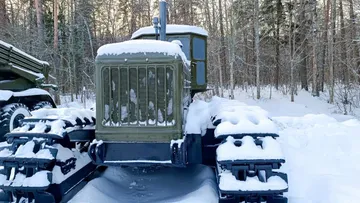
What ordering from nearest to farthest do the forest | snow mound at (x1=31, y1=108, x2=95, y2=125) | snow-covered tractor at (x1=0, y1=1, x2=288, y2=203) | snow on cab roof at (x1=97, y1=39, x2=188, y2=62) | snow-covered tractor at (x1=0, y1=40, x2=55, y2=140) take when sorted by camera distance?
snow-covered tractor at (x1=0, y1=1, x2=288, y2=203) < snow on cab roof at (x1=97, y1=39, x2=188, y2=62) < snow mound at (x1=31, y1=108, x2=95, y2=125) < snow-covered tractor at (x1=0, y1=40, x2=55, y2=140) < the forest

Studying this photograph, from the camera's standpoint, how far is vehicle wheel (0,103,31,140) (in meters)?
6.56

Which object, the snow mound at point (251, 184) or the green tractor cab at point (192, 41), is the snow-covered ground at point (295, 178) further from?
the green tractor cab at point (192, 41)

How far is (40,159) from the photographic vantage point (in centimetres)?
315

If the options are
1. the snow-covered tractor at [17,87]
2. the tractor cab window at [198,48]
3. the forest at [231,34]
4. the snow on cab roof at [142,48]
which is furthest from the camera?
the forest at [231,34]

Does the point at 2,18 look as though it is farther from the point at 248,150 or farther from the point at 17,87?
the point at 248,150

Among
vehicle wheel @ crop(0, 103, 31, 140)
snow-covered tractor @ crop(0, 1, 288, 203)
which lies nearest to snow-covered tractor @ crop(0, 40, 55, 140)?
vehicle wheel @ crop(0, 103, 31, 140)

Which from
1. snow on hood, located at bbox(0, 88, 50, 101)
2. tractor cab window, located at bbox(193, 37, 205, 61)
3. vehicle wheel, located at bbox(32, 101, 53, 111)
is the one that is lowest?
vehicle wheel, located at bbox(32, 101, 53, 111)

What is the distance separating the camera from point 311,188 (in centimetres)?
359

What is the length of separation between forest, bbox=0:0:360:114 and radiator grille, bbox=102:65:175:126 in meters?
13.8

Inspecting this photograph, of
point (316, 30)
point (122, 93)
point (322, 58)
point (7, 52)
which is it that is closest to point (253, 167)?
point (122, 93)

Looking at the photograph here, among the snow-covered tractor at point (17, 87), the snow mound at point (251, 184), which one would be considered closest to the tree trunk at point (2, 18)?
the snow-covered tractor at point (17, 87)

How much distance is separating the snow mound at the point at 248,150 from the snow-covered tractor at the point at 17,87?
5.39 m

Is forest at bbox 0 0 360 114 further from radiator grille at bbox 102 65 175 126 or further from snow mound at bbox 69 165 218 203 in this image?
radiator grille at bbox 102 65 175 126

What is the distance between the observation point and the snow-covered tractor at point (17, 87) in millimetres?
6721
